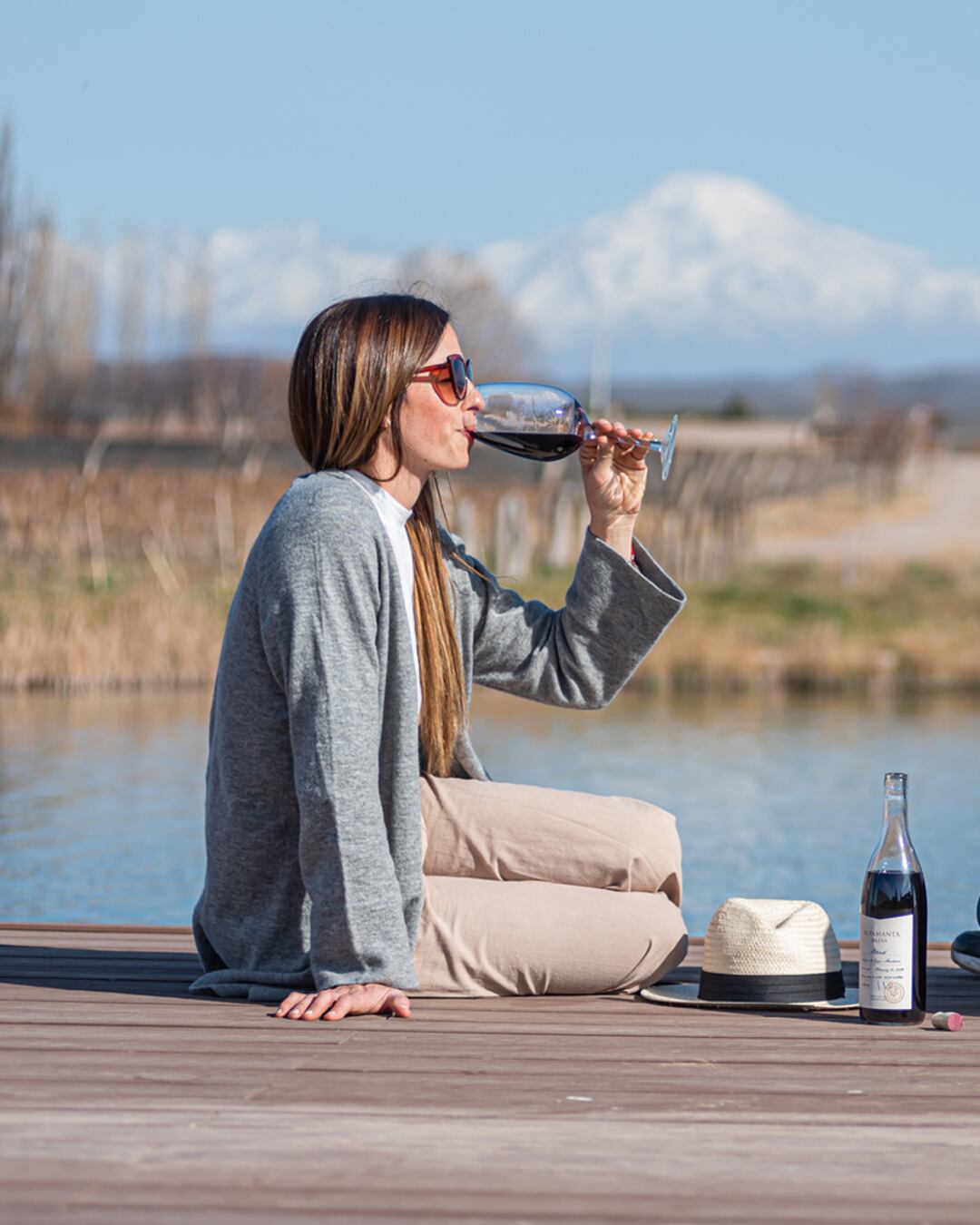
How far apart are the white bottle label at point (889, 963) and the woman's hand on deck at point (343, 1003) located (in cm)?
75

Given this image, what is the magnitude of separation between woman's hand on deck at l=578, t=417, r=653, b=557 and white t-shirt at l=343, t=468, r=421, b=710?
0.36 m

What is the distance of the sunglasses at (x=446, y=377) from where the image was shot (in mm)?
3350

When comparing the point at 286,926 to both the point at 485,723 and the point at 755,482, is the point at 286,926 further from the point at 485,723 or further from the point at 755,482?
the point at 755,482

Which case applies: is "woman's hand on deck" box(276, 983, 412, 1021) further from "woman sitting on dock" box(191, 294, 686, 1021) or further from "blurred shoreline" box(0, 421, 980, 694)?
"blurred shoreline" box(0, 421, 980, 694)

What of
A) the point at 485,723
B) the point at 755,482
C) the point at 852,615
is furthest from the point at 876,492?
the point at 485,723

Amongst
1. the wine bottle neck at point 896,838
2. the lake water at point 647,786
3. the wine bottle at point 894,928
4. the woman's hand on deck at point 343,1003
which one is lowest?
the lake water at point 647,786

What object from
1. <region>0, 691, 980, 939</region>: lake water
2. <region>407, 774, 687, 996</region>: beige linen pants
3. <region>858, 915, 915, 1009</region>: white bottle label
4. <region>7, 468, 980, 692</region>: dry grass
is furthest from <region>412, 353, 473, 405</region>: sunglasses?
<region>7, 468, 980, 692</region>: dry grass

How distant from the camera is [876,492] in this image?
6184 cm

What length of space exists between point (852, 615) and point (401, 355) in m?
19.4

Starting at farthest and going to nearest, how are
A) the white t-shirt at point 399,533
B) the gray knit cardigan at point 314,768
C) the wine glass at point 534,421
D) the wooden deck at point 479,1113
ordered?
1. the wine glass at point 534,421
2. the white t-shirt at point 399,533
3. the gray knit cardigan at point 314,768
4. the wooden deck at point 479,1113

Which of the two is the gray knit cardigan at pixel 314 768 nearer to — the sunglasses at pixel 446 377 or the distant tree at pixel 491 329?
the sunglasses at pixel 446 377

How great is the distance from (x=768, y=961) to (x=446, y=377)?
1.11 m

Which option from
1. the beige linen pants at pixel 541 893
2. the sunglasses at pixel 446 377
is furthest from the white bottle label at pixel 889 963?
the sunglasses at pixel 446 377

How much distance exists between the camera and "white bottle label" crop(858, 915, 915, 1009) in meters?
3.23
